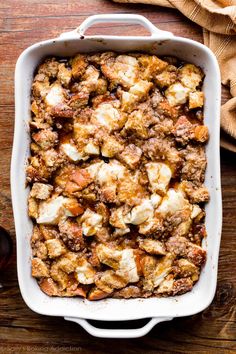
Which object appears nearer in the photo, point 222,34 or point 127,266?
point 127,266

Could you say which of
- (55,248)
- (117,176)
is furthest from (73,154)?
(55,248)

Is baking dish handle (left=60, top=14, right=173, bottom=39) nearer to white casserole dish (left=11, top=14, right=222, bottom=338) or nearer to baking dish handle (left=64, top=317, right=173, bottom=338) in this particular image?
white casserole dish (left=11, top=14, right=222, bottom=338)

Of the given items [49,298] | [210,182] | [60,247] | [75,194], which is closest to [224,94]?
[210,182]

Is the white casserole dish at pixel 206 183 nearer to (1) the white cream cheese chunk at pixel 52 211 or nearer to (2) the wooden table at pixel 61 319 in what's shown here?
(1) the white cream cheese chunk at pixel 52 211

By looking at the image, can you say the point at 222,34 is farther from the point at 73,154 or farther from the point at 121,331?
the point at 121,331

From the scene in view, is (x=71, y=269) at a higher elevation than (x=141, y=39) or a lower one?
lower

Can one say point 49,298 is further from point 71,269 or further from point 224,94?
point 224,94
